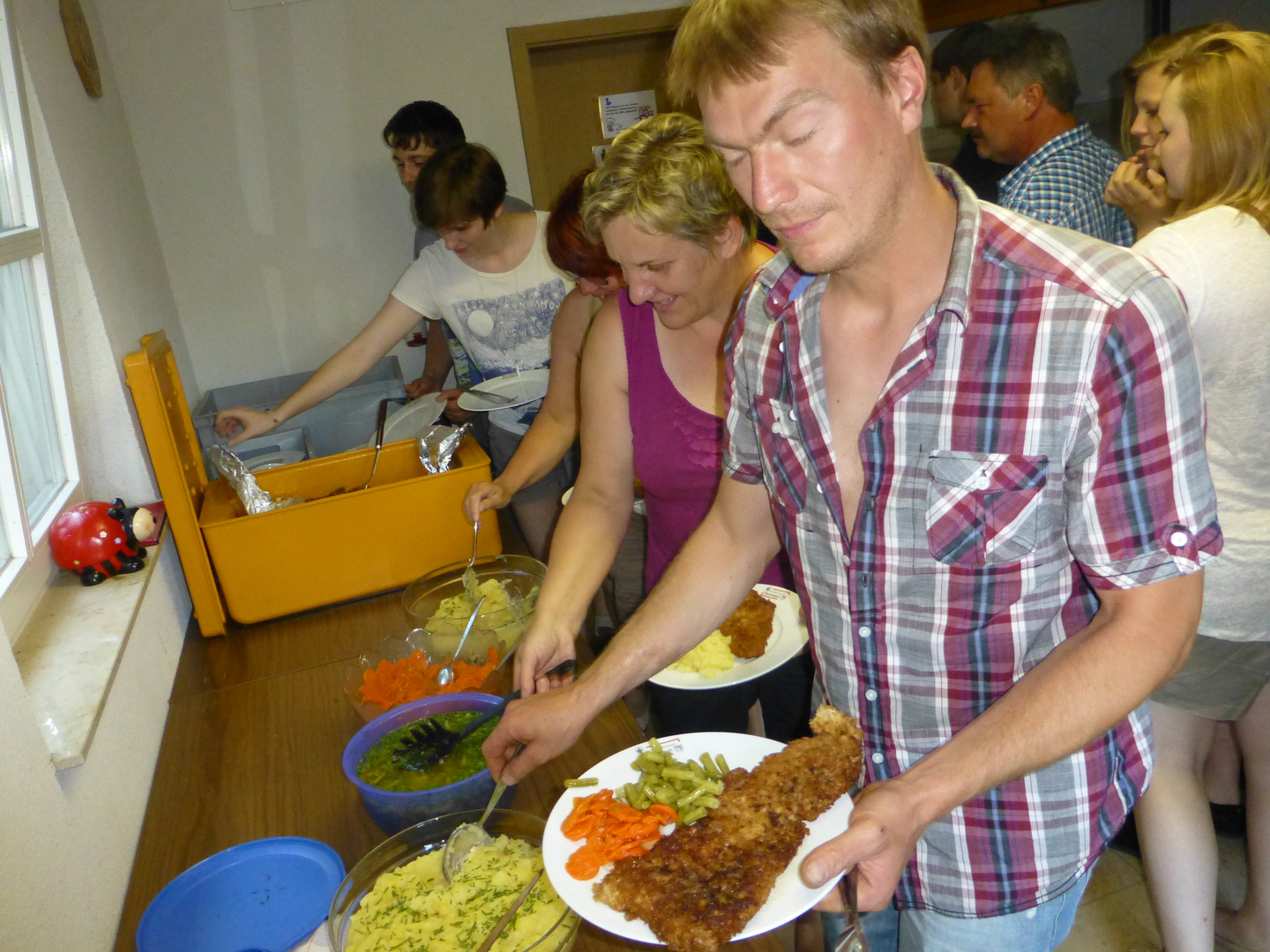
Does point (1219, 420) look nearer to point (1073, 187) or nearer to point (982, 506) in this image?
point (982, 506)

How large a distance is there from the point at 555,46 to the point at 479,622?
11.6 feet

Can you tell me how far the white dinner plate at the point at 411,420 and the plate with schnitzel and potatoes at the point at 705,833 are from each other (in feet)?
5.00

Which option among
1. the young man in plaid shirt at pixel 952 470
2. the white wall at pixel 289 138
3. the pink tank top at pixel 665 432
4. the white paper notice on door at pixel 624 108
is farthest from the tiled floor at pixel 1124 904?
the white paper notice on door at pixel 624 108

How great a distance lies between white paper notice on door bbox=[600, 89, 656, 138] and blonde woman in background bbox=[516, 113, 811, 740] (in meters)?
3.18

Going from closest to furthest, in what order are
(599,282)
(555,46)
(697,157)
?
(697,157) < (599,282) < (555,46)

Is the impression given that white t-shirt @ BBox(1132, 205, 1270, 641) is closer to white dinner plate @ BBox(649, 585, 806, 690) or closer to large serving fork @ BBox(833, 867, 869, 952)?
white dinner plate @ BBox(649, 585, 806, 690)

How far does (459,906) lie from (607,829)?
0.18m

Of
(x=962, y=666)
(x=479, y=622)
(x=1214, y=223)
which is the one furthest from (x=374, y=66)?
(x=962, y=666)

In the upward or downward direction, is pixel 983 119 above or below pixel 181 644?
above

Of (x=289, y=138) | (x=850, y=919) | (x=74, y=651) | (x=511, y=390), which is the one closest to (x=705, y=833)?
(x=850, y=919)

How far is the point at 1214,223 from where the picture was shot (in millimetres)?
1479

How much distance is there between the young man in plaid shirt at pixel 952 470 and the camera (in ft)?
2.66

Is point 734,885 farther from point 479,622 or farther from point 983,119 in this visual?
point 983,119

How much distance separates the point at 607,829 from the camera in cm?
100
